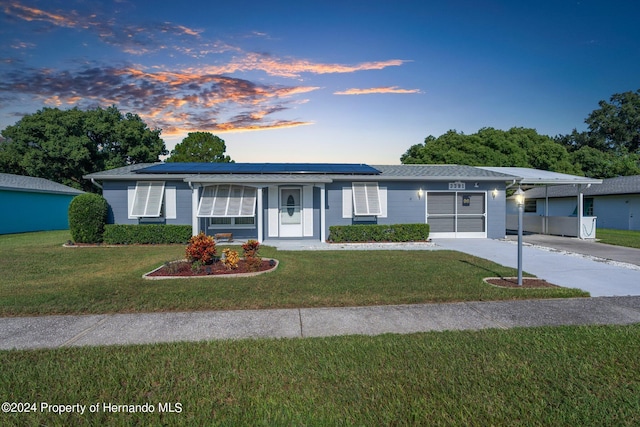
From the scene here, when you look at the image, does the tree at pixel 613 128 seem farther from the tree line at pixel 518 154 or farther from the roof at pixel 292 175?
the roof at pixel 292 175

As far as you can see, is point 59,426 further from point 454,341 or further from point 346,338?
point 454,341

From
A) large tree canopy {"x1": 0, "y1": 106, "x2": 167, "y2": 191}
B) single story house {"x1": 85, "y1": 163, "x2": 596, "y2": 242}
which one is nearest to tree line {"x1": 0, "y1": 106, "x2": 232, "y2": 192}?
large tree canopy {"x1": 0, "y1": 106, "x2": 167, "y2": 191}

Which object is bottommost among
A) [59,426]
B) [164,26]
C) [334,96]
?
[59,426]

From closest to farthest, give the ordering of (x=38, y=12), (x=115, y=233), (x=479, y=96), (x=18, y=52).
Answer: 1. (x=38, y=12)
2. (x=115, y=233)
3. (x=18, y=52)
4. (x=479, y=96)

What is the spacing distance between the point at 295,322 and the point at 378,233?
366 inches

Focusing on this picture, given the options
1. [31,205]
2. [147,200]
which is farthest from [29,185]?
[147,200]

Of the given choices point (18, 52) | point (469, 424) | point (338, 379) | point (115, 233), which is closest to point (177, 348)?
point (338, 379)

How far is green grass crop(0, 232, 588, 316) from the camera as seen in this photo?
5680mm

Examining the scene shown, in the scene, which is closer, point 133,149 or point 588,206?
point 588,206

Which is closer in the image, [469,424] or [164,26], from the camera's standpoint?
[469,424]

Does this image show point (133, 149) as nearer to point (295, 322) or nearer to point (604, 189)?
point (295, 322)

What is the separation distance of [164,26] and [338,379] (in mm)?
14319

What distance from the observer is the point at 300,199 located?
14836mm

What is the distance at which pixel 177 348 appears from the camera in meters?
3.93
